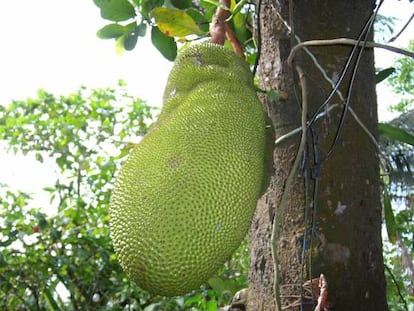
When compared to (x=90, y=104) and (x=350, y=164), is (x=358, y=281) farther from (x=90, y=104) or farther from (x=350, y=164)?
(x=90, y=104)

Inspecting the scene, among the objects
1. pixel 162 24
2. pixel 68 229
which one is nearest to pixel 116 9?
pixel 162 24

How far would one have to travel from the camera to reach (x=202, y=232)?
0.62 metres

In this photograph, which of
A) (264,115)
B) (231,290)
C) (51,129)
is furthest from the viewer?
(51,129)

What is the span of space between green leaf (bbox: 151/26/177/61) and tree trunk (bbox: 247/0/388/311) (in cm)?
31

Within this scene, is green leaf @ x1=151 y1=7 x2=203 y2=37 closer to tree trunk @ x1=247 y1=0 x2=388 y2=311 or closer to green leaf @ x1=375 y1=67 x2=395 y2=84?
tree trunk @ x1=247 y1=0 x2=388 y2=311

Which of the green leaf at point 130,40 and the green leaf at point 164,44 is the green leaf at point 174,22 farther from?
the green leaf at point 130,40

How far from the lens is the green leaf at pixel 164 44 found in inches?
46.3

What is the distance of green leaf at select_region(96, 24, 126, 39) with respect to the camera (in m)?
1.23

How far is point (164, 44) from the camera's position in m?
1.18

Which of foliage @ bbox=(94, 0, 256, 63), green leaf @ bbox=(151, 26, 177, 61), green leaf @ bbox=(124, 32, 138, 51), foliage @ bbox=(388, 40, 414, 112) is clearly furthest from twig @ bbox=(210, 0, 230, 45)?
foliage @ bbox=(388, 40, 414, 112)

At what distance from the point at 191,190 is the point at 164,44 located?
0.62m

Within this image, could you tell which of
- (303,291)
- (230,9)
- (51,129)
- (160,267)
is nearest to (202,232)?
(160,267)

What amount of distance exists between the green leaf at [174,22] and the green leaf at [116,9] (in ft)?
0.60

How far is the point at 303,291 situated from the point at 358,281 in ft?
0.30
